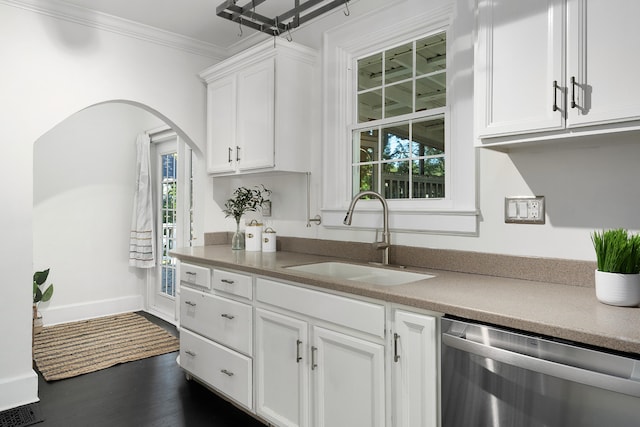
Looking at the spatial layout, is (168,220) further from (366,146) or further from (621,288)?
(621,288)

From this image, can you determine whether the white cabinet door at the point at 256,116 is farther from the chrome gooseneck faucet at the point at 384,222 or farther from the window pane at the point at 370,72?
the chrome gooseneck faucet at the point at 384,222

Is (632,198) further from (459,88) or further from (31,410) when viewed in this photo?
(31,410)

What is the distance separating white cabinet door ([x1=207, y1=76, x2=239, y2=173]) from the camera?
123 inches

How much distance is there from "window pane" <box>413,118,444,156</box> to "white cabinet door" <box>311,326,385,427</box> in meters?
1.17

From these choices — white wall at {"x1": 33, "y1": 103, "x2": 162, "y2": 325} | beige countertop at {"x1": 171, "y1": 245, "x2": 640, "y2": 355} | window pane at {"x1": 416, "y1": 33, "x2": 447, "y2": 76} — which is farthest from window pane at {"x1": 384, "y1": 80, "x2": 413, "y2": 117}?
white wall at {"x1": 33, "y1": 103, "x2": 162, "y2": 325}

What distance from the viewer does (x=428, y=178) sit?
240cm

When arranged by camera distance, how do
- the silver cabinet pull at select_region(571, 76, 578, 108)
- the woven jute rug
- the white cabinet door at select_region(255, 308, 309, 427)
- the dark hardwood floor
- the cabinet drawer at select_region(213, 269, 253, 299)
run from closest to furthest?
1. the silver cabinet pull at select_region(571, 76, 578, 108)
2. the white cabinet door at select_region(255, 308, 309, 427)
3. the cabinet drawer at select_region(213, 269, 253, 299)
4. the dark hardwood floor
5. the woven jute rug

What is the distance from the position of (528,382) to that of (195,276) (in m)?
2.08

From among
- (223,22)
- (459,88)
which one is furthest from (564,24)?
(223,22)

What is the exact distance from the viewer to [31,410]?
258cm

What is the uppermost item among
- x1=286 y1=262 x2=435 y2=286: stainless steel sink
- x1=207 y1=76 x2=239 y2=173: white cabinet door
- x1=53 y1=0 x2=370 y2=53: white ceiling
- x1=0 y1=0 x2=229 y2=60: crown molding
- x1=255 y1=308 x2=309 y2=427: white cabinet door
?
x1=53 y1=0 x2=370 y2=53: white ceiling

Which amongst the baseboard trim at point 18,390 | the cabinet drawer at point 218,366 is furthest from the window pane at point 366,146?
the baseboard trim at point 18,390

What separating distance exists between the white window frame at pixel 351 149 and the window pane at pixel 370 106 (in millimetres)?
47

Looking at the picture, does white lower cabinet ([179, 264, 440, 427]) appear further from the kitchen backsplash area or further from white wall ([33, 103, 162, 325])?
white wall ([33, 103, 162, 325])
